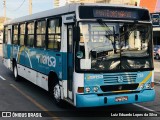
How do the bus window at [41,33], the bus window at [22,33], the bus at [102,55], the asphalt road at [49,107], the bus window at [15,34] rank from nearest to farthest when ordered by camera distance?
the bus at [102,55]
the asphalt road at [49,107]
the bus window at [41,33]
the bus window at [22,33]
the bus window at [15,34]

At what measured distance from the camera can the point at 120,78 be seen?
8867mm

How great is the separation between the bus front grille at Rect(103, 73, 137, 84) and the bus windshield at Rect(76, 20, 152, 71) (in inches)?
7.4

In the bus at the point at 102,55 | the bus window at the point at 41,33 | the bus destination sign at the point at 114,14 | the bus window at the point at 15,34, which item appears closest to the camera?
the bus at the point at 102,55

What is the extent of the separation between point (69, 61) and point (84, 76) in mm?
1017

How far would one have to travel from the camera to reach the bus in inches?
338

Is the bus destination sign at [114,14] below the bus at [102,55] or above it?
above

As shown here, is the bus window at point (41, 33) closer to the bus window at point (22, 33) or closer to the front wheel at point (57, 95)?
the front wheel at point (57, 95)

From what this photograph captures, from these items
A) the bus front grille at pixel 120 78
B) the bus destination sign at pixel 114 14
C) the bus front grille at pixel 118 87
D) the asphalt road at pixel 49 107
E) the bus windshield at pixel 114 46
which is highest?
the bus destination sign at pixel 114 14

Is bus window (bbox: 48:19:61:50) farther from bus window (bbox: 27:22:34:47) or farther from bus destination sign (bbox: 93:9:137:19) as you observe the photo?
bus window (bbox: 27:22:34:47)

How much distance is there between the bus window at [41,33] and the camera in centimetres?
1161

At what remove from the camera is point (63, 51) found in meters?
9.73

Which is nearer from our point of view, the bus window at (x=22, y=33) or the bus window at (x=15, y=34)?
the bus window at (x=22, y=33)

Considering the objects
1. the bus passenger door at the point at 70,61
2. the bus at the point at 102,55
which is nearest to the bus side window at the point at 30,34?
the bus at the point at 102,55

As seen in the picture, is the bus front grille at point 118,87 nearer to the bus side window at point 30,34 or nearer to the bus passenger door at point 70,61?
the bus passenger door at point 70,61
